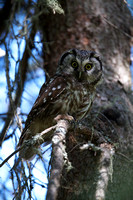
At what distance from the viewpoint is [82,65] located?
10.8 feet

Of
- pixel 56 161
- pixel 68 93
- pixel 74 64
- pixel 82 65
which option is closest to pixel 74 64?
pixel 74 64

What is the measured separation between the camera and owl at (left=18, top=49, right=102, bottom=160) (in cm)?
304

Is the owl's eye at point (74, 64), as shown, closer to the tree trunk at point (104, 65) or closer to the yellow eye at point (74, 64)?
the yellow eye at point (74, 64)

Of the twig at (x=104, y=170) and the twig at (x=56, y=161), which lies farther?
the twig at (x=104, y=170)

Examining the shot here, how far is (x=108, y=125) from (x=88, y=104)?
33 centimetres

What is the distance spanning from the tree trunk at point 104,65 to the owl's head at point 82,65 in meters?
0.24

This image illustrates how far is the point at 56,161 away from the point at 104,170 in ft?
1.88

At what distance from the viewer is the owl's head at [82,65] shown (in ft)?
10.8

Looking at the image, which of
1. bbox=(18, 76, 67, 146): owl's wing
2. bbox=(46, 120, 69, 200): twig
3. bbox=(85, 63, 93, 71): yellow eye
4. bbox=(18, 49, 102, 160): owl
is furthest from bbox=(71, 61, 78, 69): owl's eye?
bbox=(46, 120, 69, 200): twig

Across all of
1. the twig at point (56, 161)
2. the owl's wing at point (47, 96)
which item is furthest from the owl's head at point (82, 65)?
the twig at point (56, 161)

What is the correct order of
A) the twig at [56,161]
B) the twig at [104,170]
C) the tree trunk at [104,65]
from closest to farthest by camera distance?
the twig at [56,161] < the twig at [104,170] < the tree trunk at [104,65]

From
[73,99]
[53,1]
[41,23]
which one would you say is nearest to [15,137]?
[73,99]

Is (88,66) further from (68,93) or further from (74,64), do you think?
(68,93)

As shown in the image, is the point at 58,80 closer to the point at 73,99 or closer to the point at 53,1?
the point at 73,99
